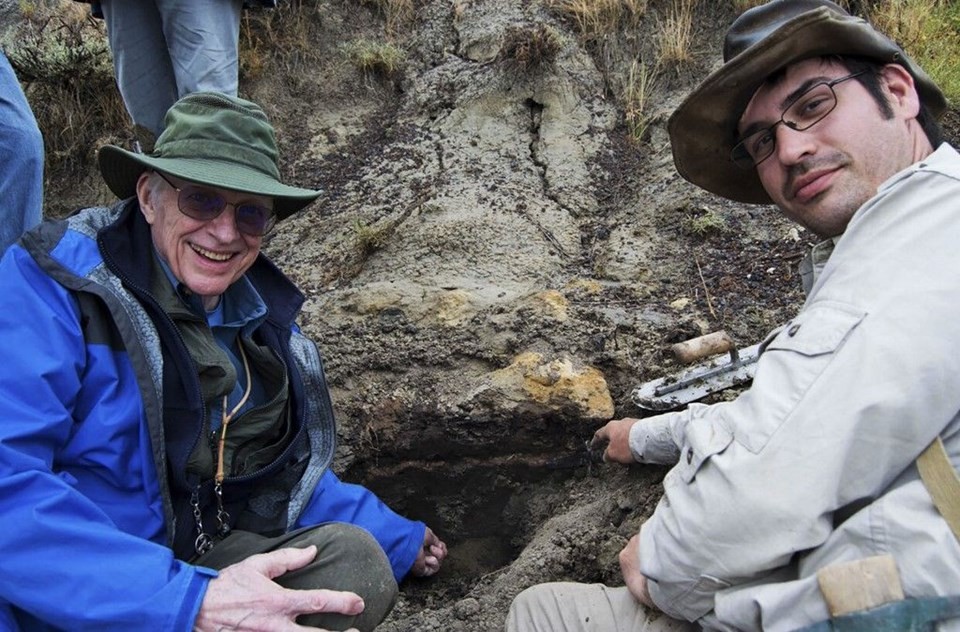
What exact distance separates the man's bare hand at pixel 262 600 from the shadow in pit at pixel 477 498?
123 cm

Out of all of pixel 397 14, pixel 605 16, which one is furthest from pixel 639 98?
pixel 397 14

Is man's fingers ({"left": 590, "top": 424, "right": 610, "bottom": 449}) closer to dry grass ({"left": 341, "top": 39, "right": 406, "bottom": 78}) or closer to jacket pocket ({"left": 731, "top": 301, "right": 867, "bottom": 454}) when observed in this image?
jacket pocket ({"left": 731, "top": 301, "right": 867, "bottom": 454})

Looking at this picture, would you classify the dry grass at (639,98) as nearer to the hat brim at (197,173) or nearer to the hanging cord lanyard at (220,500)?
the hat brim at (197,173)

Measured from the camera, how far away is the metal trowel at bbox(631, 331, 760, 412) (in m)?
2.75

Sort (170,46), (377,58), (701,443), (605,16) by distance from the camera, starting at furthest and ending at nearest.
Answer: (377,58)
(605,16)
(170,46)
(701,443)

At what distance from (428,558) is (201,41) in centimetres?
267

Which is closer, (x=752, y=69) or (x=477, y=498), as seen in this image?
(x=752, y=69)

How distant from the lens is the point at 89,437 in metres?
1.90

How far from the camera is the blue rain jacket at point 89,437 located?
1715 mm

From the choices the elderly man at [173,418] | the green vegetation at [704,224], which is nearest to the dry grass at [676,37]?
the green vegetation at [704,224]

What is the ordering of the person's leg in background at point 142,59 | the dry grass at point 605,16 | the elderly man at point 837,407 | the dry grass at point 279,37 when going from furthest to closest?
the dry grass at point 279,37, the dry grass at point 605,16, the person's leg in background at point 142,59, the elderly man at point 837,407

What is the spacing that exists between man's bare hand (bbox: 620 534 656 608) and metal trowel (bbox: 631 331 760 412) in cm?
80

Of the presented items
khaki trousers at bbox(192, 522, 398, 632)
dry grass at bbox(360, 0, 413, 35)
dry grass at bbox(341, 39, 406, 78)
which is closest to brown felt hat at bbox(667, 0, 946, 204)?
khaki trousers at bbox(192, 522, 398, 632)

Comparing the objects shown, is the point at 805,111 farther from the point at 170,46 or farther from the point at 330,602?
the point at 170,46
